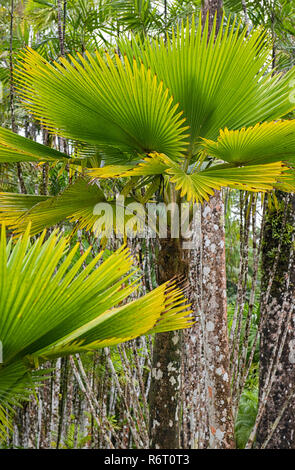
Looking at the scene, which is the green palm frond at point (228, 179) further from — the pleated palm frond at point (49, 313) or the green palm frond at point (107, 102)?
the pleated palm frond at point (49, 313)

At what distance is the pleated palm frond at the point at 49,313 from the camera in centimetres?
72

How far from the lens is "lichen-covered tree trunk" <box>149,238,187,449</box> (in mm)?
1437

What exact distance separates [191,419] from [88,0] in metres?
2.85

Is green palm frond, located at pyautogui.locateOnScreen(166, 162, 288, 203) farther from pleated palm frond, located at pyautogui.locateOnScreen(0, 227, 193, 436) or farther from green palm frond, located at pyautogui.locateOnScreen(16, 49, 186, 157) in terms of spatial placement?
pleated palm frond, located at pyautogui.locateOnScreen(0, 227, 193, 436)

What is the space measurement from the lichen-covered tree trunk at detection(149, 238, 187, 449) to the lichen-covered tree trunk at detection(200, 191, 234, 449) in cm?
96

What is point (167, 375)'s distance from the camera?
1469mm

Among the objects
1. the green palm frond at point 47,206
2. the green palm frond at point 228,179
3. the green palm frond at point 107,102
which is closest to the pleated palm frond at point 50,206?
the green palm frond at point 47,206

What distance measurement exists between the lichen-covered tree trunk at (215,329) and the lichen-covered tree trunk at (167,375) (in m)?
0.96

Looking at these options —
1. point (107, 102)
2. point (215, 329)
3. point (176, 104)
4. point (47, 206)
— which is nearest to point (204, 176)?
point (176, 104)

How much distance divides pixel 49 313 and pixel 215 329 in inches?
73.7

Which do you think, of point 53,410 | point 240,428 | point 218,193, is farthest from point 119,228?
point 240,428

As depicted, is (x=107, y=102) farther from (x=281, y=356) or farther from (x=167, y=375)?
(x=281, y=356)
